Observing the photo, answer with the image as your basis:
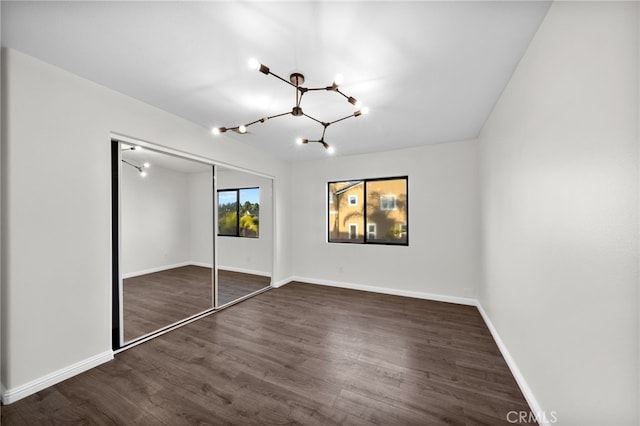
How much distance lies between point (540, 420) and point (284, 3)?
305 centimetres

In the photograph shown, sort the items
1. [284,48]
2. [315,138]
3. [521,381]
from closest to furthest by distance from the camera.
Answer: [284,48]
[521,381]
[315,138]

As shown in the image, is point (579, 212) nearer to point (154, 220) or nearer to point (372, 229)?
point (372, 229)

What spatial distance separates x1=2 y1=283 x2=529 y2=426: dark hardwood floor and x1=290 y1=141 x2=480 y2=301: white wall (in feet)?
2.85

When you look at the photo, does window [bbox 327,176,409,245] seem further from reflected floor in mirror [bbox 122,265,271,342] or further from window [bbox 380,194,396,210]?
reflected floor in mirror [bbox 122,265,271,342]

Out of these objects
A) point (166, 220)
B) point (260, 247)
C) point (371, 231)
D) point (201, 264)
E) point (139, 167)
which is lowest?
point (201, 264)

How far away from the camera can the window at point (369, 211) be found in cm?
439

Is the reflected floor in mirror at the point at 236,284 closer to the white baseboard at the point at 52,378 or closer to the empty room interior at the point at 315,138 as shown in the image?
the empty room interior at the point at 315,138

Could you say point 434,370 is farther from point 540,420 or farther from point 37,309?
point 37,309

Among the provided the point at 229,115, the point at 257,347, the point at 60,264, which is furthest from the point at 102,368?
the point at 229,115

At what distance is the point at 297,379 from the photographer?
6.62 ft

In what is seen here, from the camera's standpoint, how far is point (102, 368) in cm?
215

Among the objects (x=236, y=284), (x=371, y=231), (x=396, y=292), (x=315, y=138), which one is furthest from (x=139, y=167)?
(x=396, y=292)

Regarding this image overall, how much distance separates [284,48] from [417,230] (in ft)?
11.2

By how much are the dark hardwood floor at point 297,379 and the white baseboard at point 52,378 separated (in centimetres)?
6
